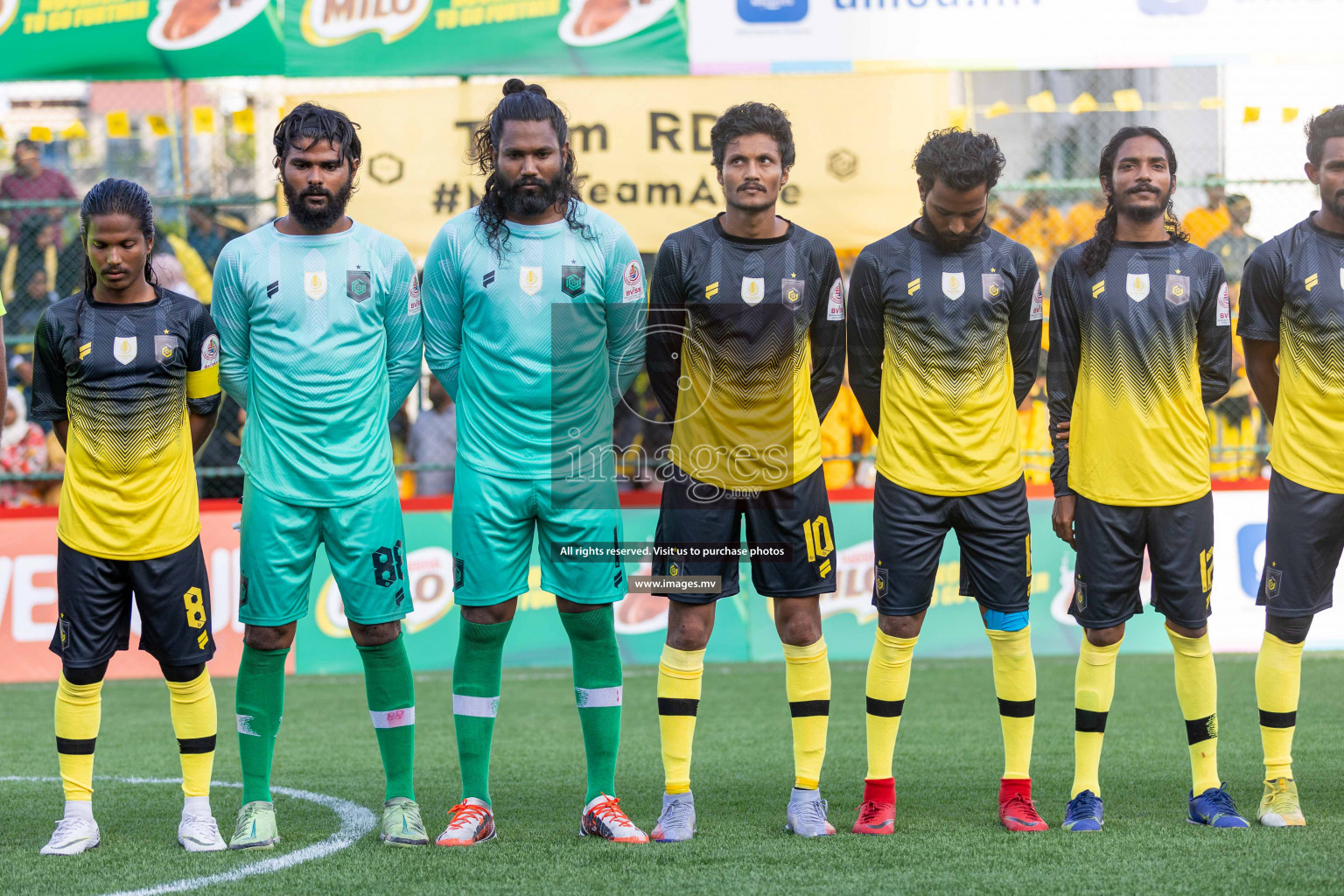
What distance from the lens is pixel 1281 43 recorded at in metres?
10.6

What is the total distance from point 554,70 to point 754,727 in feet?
18.5

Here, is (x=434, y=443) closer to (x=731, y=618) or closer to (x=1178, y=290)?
(x=731, y=618)

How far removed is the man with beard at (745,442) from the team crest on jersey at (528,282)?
416 mm

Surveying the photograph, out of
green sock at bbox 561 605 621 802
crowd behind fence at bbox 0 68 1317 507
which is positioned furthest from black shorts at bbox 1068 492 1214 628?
crowd behind fence at bbox 0 68 1317 507

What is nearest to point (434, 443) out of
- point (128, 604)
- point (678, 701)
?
point (128, 604)

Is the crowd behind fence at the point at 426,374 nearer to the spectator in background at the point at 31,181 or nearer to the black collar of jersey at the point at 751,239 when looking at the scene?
the spectator in background at the point at 31,181

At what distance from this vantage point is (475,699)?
15.7ft

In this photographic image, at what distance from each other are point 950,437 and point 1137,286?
2.80 feet

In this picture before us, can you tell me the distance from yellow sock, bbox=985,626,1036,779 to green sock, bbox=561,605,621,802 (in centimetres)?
135

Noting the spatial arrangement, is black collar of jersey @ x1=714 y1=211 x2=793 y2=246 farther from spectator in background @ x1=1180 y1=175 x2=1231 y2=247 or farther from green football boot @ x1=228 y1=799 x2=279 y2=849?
spectator in background @ x1=1180 y1=175 x2=1231 y2=247

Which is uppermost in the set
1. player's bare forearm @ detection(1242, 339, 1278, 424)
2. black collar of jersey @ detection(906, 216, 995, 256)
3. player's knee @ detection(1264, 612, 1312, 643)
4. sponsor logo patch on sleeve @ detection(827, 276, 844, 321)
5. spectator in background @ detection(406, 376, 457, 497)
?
black collar of jersey @ detection(906, 216, 995, 256)

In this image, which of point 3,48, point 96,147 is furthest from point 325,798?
point 96,147

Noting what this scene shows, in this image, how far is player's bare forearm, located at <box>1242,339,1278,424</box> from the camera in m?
5.06

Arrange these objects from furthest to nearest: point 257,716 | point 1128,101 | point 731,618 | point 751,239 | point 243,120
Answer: point 243,120 < point 1128,101 < point 731,618 < point 751,239 < point 257,716
